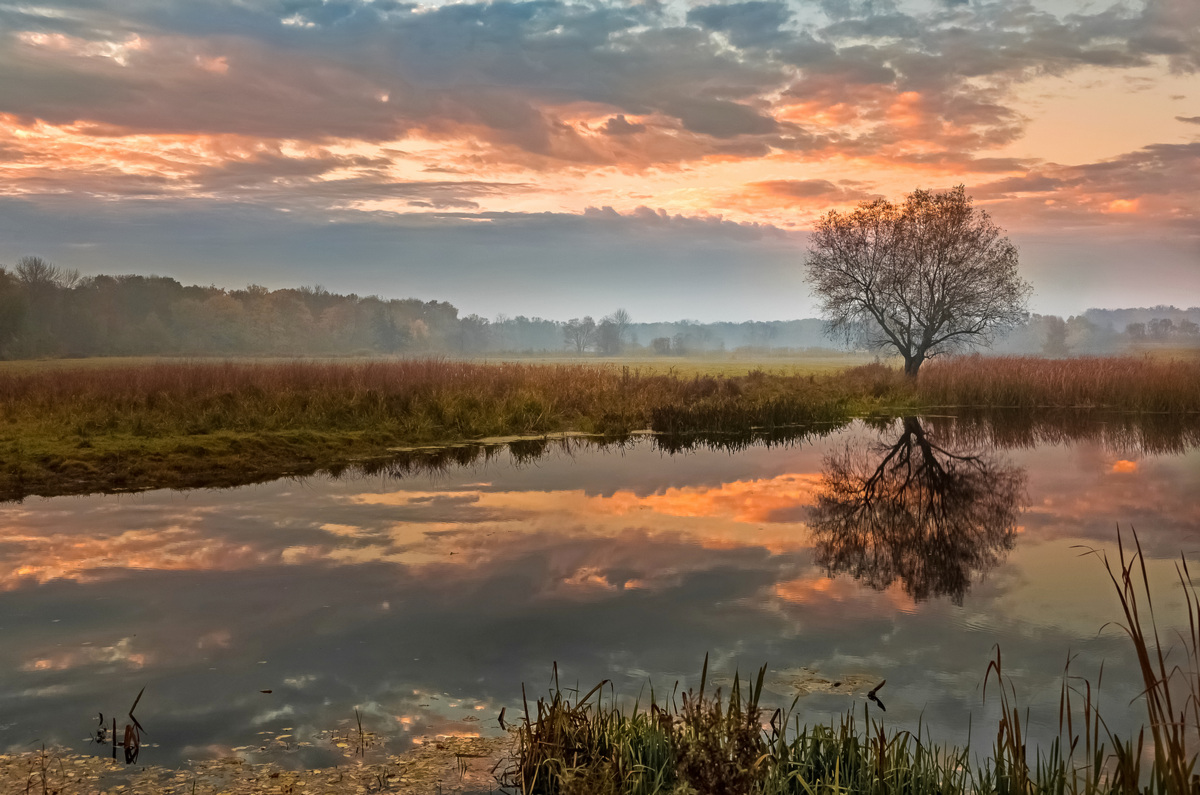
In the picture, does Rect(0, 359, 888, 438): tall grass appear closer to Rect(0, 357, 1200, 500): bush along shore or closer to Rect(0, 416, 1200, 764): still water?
Rect(0, 357, 1200, 500): bush along shore

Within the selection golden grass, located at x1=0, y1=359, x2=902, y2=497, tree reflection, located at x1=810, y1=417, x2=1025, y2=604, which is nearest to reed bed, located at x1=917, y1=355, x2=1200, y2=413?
golden grass, located at x1=0, y1=359, x2=902, y2=497

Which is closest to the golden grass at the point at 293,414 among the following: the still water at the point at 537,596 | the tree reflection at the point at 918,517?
the still water at the point at 537,596

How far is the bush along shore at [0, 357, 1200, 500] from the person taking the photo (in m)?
17.5

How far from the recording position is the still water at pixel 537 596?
6.64 meters

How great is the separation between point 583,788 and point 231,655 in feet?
14.9

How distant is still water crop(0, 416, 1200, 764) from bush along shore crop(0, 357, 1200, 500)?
7.69 ft

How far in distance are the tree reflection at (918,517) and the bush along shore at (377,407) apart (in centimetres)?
686

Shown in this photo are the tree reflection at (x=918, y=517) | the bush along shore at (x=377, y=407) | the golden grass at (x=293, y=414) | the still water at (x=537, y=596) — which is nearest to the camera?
the still water at (x=537, y=596)

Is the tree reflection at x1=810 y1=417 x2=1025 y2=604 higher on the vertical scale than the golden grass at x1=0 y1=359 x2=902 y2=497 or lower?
lower

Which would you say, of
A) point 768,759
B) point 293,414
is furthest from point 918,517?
point 293,414

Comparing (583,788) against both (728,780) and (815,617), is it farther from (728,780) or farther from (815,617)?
(815,617)

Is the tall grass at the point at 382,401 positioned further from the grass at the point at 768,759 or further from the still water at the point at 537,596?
the grass at the point at 768,759

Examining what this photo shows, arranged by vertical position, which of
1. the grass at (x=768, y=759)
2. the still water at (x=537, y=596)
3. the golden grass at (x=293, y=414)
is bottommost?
the still water at (x=537, y=596)

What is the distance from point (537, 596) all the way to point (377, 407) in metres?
15.2
